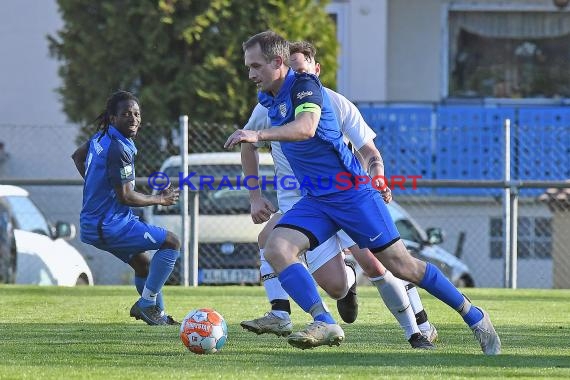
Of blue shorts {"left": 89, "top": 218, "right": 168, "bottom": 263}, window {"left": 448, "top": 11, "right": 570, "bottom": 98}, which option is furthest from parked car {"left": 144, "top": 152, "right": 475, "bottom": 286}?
window {"left": 448, "top": 11, "right": 570, "bottom": 98}

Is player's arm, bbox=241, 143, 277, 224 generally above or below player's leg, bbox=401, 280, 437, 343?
above

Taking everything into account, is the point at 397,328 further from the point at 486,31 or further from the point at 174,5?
the point at 486,31

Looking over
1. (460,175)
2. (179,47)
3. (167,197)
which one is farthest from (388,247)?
(460,175)

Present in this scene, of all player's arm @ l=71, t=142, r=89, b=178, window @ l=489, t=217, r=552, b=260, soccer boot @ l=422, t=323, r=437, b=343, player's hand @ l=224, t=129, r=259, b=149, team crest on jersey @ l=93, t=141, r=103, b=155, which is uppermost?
player's hand @ l=224, t=129, r=259, b=149

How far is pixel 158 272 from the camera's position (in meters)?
9.64

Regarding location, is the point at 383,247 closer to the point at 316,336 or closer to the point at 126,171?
the point at 316,336

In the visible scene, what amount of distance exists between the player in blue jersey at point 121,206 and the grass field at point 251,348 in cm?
28

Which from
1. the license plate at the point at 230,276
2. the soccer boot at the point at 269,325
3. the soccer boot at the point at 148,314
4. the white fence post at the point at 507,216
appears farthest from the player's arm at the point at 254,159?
the white fence post at the point at 507,216

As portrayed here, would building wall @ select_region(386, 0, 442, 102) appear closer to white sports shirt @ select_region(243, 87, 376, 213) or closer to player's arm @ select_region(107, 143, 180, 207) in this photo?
player's arm @ select_region(107, 143, 180, 207)

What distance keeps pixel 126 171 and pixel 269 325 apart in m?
1.77

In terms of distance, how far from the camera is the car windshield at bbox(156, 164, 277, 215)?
16.0 meters

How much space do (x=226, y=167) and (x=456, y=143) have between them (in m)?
5.86

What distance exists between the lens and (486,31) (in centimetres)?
2370

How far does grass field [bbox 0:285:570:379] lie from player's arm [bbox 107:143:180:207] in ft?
2.85
